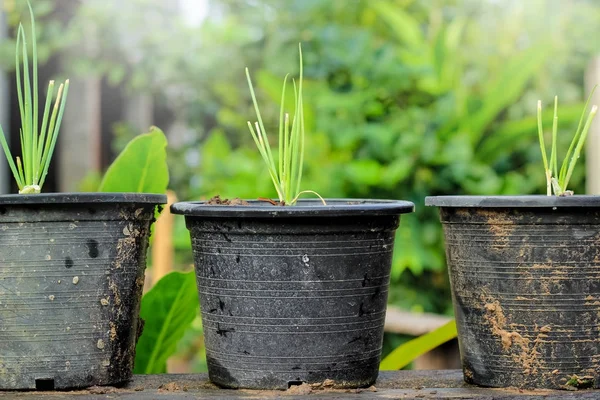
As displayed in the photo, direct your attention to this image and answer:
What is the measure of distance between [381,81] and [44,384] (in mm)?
2579

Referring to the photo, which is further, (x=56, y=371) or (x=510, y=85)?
(x=510, y=85)

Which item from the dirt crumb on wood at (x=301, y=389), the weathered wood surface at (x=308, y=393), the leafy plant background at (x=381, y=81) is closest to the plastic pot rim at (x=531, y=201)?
the weathered wood surface at (x=308, y=393)

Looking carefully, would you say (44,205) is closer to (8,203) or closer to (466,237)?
(8,203)

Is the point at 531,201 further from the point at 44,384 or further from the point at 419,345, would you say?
the point at 44,384

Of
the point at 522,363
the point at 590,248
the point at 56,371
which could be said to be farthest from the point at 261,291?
the point at 590,248

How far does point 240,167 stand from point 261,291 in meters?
2.44

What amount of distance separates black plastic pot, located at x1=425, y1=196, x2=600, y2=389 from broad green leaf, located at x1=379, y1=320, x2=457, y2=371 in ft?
0.95

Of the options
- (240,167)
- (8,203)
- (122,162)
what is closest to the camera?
(8,203)

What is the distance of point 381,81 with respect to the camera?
3.74m

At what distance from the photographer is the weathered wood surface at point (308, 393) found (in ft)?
4.79

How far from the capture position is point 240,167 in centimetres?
388

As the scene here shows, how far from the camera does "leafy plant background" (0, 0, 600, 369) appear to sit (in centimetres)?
367

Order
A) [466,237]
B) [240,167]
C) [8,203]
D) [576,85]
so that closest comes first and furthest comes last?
[8,203], [466,237], [240,167], [576,85]

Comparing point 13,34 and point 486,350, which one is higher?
point 13,34
